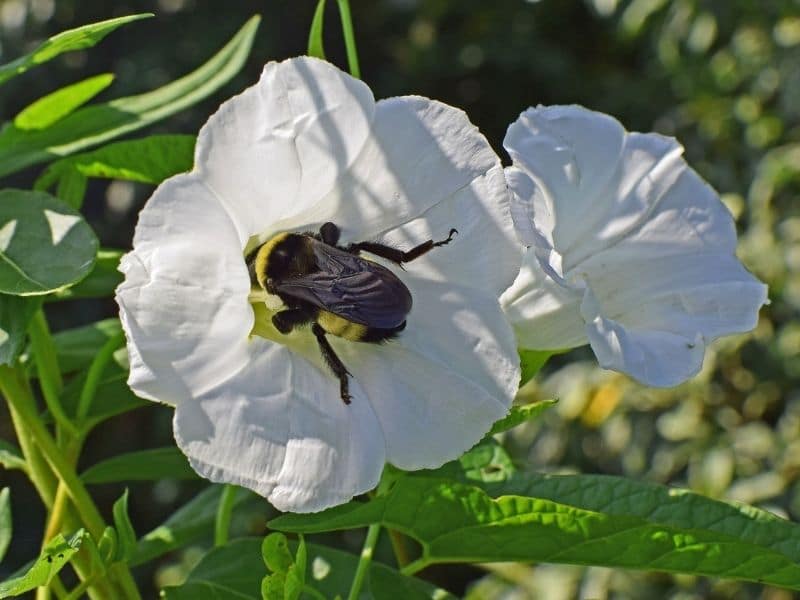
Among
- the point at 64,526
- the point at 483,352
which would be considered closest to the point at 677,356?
the point at 483,352

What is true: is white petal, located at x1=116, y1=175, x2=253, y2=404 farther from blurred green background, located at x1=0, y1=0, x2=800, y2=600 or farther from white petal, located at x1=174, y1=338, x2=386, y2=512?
blurred green background, located at x1=0, y1=0, x2=800, y2=600

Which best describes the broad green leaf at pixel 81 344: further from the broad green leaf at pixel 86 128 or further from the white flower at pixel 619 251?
the white flower at pixel 619 251

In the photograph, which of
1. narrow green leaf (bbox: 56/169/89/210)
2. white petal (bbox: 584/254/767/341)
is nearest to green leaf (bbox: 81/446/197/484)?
narrow green leaf (bbox: 56/169/89/210)

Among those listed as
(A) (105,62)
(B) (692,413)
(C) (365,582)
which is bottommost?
(B) (692,413)

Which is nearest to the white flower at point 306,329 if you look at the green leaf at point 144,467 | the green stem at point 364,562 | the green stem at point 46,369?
→ the green stem at point 364,562

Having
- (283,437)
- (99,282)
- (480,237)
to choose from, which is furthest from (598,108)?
(283,437)

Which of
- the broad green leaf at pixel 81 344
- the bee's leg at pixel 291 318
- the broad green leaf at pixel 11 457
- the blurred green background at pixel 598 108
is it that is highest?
the bee's leg at pixel 291 318

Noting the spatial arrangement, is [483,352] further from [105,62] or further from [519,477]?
[105,62]
